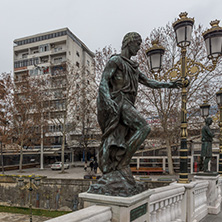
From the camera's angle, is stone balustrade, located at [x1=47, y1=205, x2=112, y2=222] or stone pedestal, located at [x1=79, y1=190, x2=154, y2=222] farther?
stone pedestal, located at [x1=79, y1=190, x2=154, y2=222]

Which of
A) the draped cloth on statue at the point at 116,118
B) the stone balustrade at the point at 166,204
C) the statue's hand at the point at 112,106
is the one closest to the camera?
the statue's hand at the point at 112,106

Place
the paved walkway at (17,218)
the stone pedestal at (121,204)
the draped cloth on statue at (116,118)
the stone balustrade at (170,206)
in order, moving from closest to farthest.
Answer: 1. the stone balustrade at (170,206)
2. the stone pedestal at (121,204)
3. the draped cloth on statue at (116,118)
4. the paved walkway at (17,218)

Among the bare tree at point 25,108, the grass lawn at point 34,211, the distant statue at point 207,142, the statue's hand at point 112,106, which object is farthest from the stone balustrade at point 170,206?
the bare tree at point 25,108

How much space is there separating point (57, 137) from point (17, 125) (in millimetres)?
14662

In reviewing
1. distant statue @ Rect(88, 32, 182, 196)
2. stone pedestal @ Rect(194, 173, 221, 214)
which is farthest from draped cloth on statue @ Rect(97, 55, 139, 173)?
stone pedestal @ Rect(194, 173, 221, 214)

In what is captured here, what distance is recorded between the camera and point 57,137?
4206 cm

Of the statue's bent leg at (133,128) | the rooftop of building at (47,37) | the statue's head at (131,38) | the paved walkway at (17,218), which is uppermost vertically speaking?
the rooftop of building at (47,37)

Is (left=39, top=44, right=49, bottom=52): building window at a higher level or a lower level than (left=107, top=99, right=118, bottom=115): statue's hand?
higher

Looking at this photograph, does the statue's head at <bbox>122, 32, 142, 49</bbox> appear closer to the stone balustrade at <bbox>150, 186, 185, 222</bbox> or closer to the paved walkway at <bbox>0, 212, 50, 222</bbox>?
the stone balustrade at <bbox>150, 186, 185, 222</bbox>

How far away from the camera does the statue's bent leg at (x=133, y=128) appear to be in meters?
2.86

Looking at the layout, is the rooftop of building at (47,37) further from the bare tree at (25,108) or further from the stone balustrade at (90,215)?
the stone balustrade at (90,215)

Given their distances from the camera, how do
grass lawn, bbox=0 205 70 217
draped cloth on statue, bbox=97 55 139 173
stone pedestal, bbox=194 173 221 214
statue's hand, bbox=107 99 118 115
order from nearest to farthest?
1. statue's hand, bbox=107 99 118 115
2. draped cloth on statue, bbox=97 55 139 173
3. stone pedestal, bbox=194 173 221 214
4. grass lawn, bbox=0 205 70 217

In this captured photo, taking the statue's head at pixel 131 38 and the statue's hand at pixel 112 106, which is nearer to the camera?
the statue's hand at pixel 112 106

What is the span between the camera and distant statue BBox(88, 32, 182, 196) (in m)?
2.71
